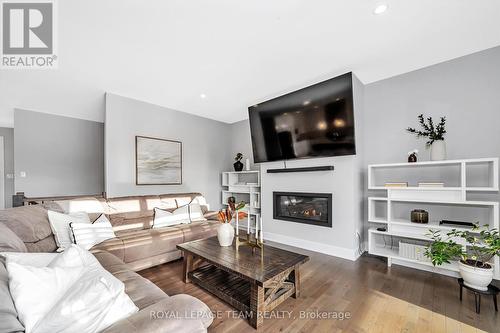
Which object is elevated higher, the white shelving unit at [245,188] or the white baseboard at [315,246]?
the white shelving unit at [245,188]

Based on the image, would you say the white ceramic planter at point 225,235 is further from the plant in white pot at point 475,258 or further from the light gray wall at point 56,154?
the light gray wall at point 56,154

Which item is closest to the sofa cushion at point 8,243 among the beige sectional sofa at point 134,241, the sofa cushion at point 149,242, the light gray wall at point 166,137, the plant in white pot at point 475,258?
the beige sectional sofa at point 134,241

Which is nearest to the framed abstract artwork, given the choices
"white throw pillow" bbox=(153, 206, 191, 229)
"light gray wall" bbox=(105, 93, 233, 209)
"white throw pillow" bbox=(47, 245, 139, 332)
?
"light gray wall" bbox=(105, 93, 233, 209)

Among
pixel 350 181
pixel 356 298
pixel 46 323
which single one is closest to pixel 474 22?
pixel 350 181

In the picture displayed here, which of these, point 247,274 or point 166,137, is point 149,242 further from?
point 166,137

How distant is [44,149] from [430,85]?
A: 6.61m

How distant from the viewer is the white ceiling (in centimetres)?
183

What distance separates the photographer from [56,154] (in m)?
4.24

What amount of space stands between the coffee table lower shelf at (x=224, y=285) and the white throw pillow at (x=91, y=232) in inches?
43.3

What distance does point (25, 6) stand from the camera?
5.96 ft

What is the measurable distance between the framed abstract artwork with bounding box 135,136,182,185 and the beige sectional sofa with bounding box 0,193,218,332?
2.12 feet

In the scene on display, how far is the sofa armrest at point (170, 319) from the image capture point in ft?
2.92

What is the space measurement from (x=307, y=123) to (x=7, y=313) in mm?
3322

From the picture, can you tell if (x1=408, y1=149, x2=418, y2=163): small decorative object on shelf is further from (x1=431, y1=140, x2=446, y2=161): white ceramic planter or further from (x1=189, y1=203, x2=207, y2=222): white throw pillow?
(x1=189, y1=203, x2=207, y2=222): white throw pillow
